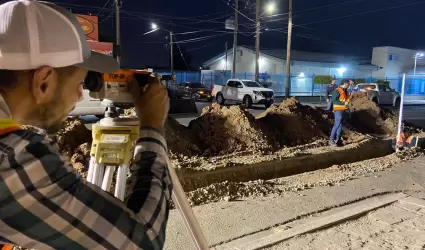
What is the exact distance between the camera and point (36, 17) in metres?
0.92

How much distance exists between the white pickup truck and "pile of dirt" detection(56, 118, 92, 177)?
14845mm

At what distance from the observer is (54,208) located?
0.87 meters

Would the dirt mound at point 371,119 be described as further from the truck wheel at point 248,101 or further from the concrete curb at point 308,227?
the concrete curb at point 308,227

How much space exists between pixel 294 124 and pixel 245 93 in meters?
11.3

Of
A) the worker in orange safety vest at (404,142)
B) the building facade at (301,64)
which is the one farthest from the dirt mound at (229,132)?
the building facade at (301,64)

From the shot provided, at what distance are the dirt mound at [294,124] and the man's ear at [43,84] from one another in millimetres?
8664

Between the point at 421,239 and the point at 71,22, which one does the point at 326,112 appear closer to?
the point at 421,239

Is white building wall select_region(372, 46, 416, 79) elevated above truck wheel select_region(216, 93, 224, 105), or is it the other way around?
white building wall select_region(372, 46, 416, 79)

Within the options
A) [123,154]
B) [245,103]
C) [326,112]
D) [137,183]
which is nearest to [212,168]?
[123,154]

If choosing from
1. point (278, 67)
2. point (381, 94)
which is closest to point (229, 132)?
point (381, 94)

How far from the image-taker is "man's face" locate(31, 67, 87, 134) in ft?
3.12

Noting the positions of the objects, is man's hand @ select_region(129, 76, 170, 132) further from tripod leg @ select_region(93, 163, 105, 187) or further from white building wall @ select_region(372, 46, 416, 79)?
white building wall @ select_region(372, 46, 416, 79)

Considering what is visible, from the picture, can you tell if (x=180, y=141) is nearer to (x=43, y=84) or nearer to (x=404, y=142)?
(x=404, y=142)

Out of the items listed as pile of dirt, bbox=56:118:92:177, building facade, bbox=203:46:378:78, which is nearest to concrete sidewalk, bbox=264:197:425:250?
pile of dirt, bbox=56:118:92:177
